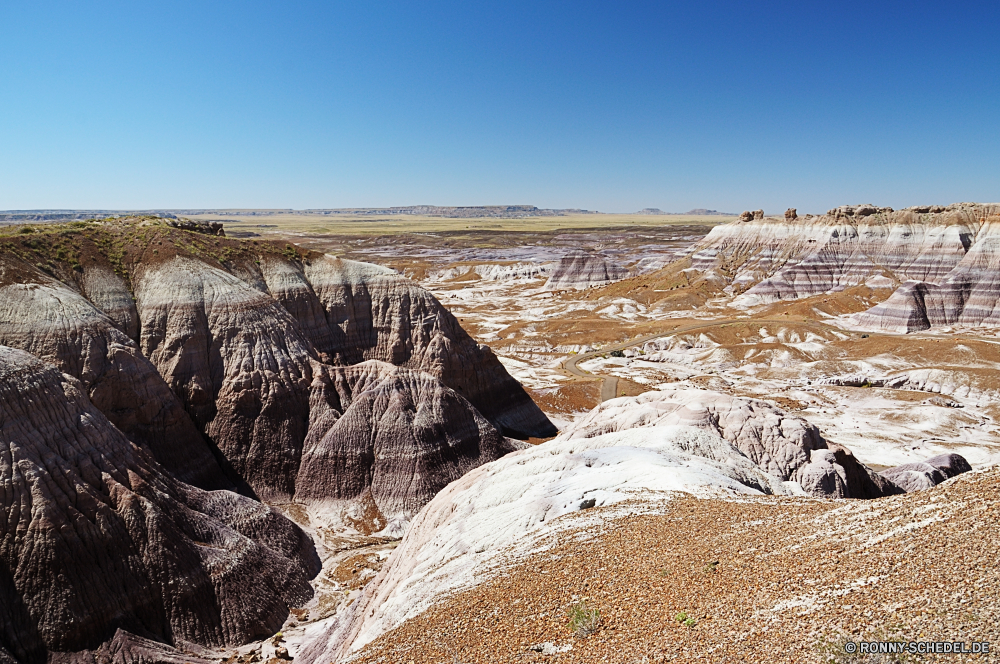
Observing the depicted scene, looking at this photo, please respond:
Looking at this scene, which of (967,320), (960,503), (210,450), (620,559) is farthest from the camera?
(967,320)

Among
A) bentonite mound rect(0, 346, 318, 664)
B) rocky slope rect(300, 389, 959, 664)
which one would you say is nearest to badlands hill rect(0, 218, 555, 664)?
bentonite mound rect(0, 346, 318, 664)

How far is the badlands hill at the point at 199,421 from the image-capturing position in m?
17.8

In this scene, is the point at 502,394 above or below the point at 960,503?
below

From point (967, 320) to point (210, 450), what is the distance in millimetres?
87004

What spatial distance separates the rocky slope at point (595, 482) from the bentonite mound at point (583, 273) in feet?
351

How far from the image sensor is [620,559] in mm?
12047

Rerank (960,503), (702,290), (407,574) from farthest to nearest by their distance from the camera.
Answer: (702,290)
(407,574)
(960,503)

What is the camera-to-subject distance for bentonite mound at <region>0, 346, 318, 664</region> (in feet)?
55.5

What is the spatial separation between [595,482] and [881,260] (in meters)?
102

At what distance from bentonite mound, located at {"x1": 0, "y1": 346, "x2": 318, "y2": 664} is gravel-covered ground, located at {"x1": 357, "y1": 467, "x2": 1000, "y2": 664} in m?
10.5

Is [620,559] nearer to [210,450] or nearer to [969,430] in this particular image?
[210,450]

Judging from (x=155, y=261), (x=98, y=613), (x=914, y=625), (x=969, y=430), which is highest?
(x=155, y=261)

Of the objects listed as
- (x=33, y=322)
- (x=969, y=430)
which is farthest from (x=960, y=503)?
(x=969, y=430)

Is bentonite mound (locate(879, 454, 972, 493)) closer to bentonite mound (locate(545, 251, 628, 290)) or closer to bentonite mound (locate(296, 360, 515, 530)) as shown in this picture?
bentonite mound (locate(296, 360, 515, 530))
